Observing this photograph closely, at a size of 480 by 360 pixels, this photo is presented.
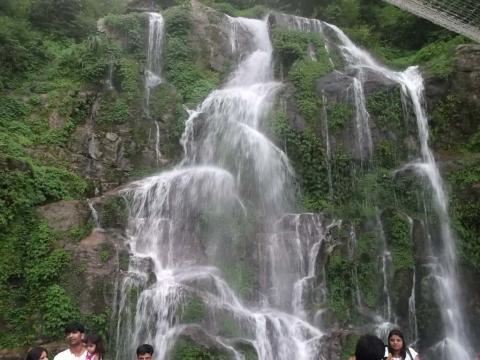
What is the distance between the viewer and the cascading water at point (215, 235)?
28.8 feet

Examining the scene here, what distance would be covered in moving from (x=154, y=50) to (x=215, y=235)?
9077mm

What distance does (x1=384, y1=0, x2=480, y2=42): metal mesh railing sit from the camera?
38.6 ft

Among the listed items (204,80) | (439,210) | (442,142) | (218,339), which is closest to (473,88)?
(442,142)

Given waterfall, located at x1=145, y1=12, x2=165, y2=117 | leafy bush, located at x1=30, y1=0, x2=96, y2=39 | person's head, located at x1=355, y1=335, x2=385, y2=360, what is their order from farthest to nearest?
leafy bush, located at x1=30, y1=0, x2=96, y2=39
waterfall, located at x1=145, y1=12, x2=165, y2=117
person's head, located at x1=355, y1=335, x2=385, y2=360

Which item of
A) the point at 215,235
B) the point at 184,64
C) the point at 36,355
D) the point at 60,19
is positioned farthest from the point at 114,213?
the point at 60,19

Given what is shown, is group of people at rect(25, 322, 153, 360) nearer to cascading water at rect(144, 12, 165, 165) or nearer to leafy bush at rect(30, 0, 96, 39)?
cascading water at rect(144, 12, 165, 165)

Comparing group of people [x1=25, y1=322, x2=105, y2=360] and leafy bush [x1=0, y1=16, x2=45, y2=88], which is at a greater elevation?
leafy bush [x1=0, y1=16, x2=45, y2=88]

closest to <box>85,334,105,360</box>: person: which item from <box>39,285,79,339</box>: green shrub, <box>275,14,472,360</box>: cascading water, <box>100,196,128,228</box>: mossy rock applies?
<box>39,285,79,339</box>: green shrub

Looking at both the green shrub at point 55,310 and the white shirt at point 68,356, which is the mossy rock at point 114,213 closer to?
the green shrub at point 55,310

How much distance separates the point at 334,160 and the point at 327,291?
12.8ft

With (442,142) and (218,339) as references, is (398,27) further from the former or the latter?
(218,339)

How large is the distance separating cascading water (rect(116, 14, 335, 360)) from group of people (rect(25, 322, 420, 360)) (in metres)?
3.85

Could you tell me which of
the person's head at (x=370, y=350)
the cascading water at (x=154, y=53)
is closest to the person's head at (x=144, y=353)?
the person's head at (x=370, y=350)

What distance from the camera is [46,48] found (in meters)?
15.6
